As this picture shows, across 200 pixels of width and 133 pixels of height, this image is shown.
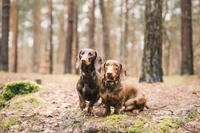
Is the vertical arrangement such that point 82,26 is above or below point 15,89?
above

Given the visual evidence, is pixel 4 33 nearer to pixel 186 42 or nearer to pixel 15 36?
pixel 15 36

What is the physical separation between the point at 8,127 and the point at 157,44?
585 cm

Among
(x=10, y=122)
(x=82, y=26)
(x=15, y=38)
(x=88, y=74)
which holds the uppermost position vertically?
(x=82, y=26)

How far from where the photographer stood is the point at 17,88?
6.85 metres

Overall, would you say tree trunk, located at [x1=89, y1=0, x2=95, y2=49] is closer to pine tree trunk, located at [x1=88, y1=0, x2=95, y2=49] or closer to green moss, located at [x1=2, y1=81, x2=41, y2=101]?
pine tree trunk, located at [x1=88, y1=0, x2=95, y2=49]

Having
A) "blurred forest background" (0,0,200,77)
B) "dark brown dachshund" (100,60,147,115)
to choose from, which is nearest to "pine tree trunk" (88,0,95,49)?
"blurred forest background" (0,0,200,77)

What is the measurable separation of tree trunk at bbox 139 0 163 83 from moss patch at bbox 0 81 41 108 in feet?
13.2

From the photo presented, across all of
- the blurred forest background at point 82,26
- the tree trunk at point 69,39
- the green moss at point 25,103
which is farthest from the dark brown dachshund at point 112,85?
the tree trunk at point 69,39

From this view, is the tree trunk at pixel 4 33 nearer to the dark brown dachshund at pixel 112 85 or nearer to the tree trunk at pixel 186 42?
the tree trunk at pixel 186 42

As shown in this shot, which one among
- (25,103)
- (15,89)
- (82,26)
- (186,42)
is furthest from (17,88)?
(82,26)

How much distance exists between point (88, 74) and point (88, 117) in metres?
0.82

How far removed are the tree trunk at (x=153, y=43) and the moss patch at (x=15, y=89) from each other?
13.2ft

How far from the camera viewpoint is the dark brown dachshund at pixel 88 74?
4516mm

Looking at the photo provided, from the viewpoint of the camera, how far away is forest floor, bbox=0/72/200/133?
4227 millimetres
